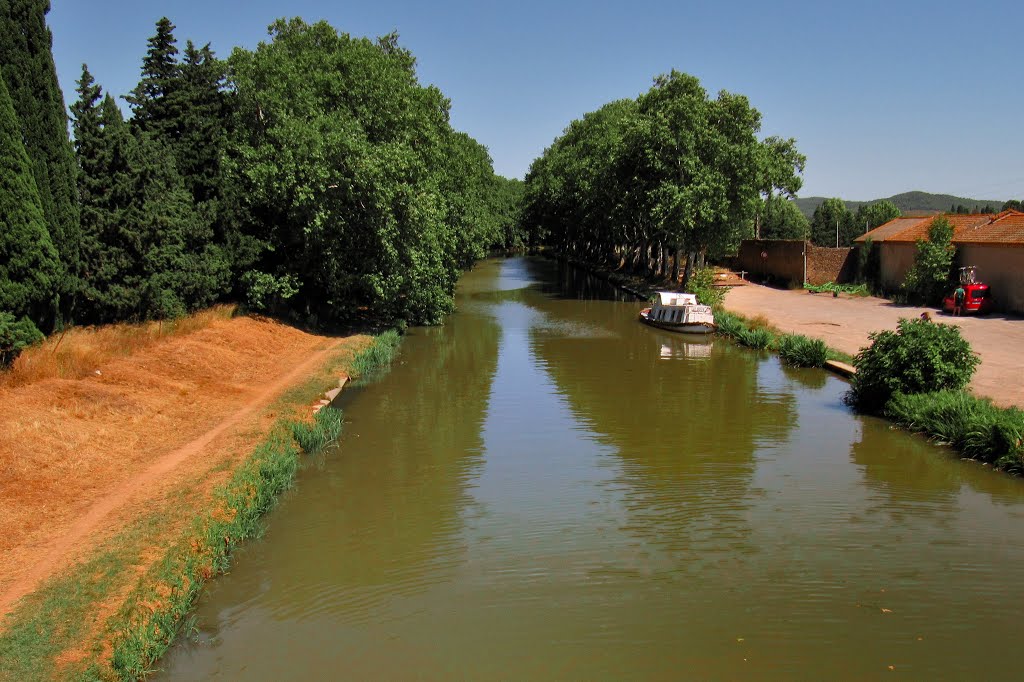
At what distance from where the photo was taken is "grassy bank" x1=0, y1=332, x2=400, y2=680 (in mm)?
7453

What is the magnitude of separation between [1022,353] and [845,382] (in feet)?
16.8

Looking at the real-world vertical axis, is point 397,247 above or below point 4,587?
above

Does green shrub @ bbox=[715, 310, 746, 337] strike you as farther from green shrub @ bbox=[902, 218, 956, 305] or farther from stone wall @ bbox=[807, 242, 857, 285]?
stone wall @ bbox=[807, 242, 857, 285]

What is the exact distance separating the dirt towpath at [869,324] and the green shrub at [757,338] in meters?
1.52

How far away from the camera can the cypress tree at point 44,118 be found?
18.5m

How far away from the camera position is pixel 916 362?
17.1 metres

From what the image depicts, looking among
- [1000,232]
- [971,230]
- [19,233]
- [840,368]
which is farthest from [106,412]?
[971,230]

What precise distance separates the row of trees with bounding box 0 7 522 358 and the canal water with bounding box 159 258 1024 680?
8888 mm

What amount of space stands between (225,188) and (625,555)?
2231cm

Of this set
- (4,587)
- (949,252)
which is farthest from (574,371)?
(949,252)

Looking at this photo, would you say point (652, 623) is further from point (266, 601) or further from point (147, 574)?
point (147, 574)

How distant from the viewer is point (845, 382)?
71.4 ft

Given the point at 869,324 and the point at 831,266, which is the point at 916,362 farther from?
the point at 831,266

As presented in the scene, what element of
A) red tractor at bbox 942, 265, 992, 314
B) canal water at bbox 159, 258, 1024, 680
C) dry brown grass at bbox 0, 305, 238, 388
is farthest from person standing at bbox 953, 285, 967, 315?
dry brown grass at bbox 0, 305, 238, 388
